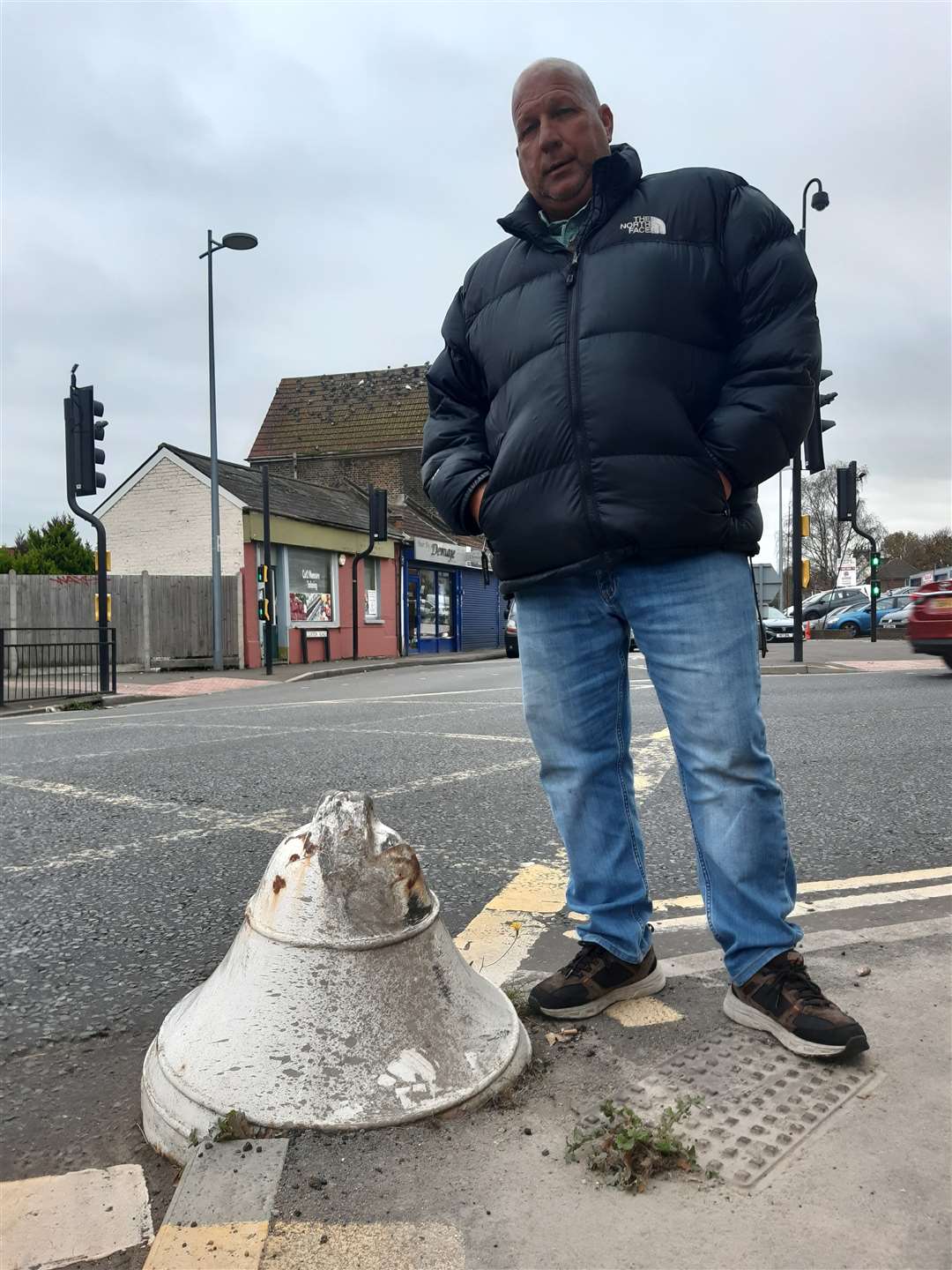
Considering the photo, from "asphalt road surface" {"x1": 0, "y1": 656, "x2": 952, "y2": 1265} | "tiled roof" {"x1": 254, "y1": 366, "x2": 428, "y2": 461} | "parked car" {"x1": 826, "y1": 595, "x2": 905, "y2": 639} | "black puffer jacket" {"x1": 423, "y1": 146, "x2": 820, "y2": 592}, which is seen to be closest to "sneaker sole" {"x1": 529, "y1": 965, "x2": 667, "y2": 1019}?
"asphalt road surface" {"x1": 0, "y1": 656, "x2": 952, "y2": 1265}

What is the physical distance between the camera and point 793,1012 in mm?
2018

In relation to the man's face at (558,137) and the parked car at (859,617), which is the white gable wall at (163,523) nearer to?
the man's face at (558,137)

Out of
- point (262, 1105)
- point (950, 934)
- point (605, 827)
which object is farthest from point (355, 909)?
point (950, 934)

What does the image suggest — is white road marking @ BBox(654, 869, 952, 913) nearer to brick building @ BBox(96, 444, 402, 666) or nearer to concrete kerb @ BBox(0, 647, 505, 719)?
concrete kerb @ BBox(0, 647, 505, 719)

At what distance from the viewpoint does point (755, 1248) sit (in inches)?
55.2

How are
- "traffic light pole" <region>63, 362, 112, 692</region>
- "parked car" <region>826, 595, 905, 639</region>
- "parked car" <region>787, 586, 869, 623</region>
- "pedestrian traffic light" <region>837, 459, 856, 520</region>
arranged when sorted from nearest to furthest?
"traffic light pole" <region>63, 362, 112, 692</region>
"pedestrian traffic light" <region>837, 459, 856, 520</region>
"parked car" <region>826, 595, 905, 639</region>
"parked car" <region>787, 586, 869, 623</region>

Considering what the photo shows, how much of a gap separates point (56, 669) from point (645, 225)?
45.4 feet

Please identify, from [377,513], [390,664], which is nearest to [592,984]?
[390,664]

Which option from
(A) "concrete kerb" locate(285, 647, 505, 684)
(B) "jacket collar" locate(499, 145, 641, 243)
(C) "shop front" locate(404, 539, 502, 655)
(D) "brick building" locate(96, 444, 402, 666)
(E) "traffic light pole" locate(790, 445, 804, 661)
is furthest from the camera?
(C) "shop front" locate(404, 539, 502, 655)

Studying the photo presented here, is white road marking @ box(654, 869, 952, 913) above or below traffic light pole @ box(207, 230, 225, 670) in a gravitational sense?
below

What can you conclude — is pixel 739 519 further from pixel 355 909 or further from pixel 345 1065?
pixel 345 1065

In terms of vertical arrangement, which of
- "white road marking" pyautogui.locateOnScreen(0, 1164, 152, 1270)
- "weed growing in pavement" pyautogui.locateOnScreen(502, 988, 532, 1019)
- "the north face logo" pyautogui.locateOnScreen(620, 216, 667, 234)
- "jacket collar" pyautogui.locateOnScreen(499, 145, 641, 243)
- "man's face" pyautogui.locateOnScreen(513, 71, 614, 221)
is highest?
"man's face" pyautogui.locateOnScreen(513, 71, 614, 221)

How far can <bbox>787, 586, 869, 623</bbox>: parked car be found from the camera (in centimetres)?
3996

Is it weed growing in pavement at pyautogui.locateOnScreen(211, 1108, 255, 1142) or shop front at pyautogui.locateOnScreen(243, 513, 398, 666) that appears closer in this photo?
weed growing in pavement at pyautogui.locateOnScreen(211, 1108, 255, 1142)
